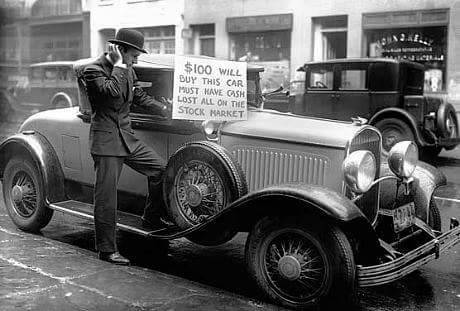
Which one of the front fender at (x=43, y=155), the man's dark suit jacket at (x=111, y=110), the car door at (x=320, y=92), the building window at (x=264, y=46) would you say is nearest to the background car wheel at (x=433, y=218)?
the man's dark suit jacket at (x=111, y=110)

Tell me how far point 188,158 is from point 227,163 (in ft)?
1.05

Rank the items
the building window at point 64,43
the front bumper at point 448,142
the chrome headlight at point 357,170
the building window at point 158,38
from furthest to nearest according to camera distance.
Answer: the building window at point 158,38 < the front bumper at point 448,142 < the building window at point 64,43 < the chrome headlight at point 357,170

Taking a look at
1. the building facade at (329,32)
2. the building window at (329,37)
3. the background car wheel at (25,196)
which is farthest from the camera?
the building window at (329,37)

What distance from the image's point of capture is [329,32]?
17.0 m

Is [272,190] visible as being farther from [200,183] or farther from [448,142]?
[448,142]

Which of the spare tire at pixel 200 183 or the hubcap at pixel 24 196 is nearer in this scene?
the spare tire at pixel 200 183

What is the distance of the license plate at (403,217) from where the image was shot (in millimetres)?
3926

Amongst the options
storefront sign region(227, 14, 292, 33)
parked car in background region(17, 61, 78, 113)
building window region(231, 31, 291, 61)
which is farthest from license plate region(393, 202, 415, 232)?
storefront sign region(227, 14, 292, 33)

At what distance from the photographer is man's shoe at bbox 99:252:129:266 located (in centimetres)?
420

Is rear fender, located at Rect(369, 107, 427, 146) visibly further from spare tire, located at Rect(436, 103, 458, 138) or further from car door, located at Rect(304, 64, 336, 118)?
car door, located at Rect(304, 64, 336, 118)

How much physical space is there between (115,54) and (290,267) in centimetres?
183

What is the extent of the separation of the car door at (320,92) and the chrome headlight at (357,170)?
7.79 metres

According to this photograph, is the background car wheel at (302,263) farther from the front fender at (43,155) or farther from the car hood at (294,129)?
the front fender at (43,155)

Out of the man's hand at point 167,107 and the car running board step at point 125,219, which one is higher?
the man's hand at point 167,107
